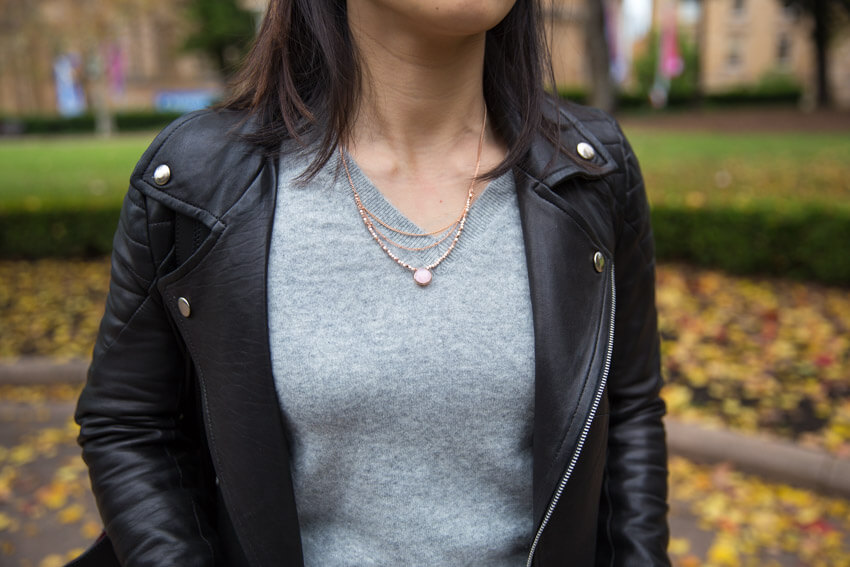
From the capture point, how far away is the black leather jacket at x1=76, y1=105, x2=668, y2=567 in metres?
1.22

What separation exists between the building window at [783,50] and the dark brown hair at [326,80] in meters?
65.8

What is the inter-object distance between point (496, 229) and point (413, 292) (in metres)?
0.20

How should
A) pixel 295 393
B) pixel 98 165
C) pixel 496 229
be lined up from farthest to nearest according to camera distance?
pixel 98 165, pixel 496 229, pixel 295 393

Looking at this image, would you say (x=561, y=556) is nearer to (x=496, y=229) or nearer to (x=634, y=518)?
(x=634, y=518)

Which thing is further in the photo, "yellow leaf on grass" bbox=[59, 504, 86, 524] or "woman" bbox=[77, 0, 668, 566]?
"yellow leaf on grass" bbox=[59, 504, 86, 524]

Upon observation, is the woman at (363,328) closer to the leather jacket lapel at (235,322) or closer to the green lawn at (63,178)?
the leather jacket lapel at (235,322)

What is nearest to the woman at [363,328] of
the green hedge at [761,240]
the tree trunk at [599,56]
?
the green hedge at [761,240]

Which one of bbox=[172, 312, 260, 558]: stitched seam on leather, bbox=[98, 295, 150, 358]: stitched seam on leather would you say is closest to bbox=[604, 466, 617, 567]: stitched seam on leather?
bbox=[172, 312, 260, 558]: stitched seam on leather

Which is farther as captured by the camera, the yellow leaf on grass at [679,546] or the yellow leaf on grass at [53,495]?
the yellow leaf on grass at [53,495]

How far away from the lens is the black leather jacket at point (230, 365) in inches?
48.0

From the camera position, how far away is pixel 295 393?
121 cm

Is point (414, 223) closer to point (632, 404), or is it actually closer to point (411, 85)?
point (411, 85)

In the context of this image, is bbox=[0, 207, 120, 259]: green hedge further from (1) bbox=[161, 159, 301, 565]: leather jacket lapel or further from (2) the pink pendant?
(2) the pink pendant

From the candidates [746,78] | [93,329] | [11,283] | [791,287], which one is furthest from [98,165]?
[746,78]
